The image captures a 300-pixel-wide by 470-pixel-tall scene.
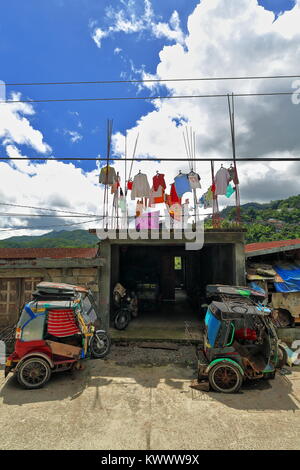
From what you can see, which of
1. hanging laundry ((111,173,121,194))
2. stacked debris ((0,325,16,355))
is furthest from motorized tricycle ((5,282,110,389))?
hanging laundry ((111,173,121,194))

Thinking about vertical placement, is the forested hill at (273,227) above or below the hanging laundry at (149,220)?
above

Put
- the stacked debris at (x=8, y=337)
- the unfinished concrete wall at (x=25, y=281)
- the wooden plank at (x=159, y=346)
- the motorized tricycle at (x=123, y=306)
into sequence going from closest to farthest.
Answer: the stacked debris at (x=8, y=337) < the wooden plank at (x=159, y=346) < the unfinished concrete wall at (x=25, y=281) < the motorized tricycle at (x=123, y=306)

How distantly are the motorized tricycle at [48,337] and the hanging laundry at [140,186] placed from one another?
17.3 ft

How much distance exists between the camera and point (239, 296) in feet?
22.9

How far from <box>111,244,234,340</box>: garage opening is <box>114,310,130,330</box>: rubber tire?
27 cm

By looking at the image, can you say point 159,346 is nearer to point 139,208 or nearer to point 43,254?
point 139,208

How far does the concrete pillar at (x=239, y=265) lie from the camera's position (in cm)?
913

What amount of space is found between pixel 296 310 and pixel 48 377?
882cm

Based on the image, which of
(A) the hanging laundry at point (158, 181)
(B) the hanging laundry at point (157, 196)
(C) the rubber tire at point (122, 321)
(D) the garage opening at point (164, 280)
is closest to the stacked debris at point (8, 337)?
(C) the rubber tire at point (122, 321)

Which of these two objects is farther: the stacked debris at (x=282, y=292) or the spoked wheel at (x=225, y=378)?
the stacked debris at (x=282, y=292)

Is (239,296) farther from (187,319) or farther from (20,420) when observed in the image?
→ (20,420)

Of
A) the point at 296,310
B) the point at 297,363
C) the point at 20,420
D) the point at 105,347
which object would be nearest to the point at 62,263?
the point at 105,347

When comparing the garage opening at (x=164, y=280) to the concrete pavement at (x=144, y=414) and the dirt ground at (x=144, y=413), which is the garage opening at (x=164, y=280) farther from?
the concrete pavement at (x=144, y=414)

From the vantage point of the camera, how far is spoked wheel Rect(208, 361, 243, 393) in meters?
5.58
